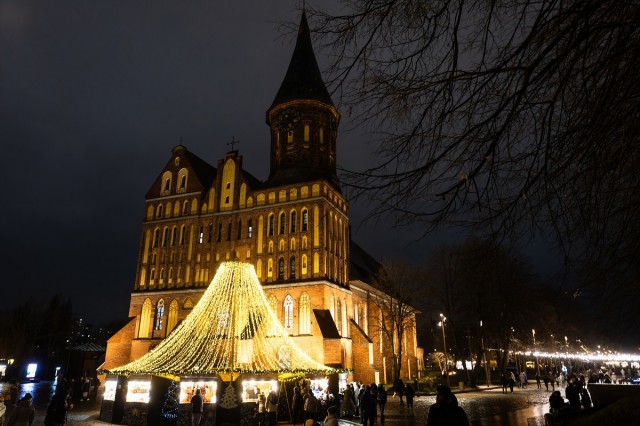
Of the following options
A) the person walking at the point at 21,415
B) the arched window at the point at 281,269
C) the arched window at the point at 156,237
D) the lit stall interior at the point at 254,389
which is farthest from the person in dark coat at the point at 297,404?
the arched window at the point at 156,237

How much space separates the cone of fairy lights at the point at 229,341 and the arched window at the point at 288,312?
12.1 m

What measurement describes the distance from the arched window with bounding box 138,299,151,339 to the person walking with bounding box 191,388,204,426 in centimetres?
2080

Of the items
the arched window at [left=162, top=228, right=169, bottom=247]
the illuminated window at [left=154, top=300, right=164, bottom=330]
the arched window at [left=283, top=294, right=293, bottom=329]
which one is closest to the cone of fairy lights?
the arched window at [left=283, top=294, right=293, bottom=329]

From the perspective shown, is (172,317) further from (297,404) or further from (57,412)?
(57,412)

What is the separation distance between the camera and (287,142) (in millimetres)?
36750

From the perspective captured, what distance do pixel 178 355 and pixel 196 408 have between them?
7.37 feet

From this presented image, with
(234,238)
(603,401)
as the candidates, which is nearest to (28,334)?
(234,238)

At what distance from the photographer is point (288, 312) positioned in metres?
30.2

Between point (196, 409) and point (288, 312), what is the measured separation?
1565cm

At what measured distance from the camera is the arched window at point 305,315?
29.1 metres

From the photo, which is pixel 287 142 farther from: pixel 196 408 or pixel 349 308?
pixel 196 408

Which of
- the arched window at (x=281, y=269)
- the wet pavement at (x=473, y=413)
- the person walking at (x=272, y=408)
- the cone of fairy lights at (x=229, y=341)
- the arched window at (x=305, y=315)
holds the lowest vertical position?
the wet pavement at (x=473, y=413)

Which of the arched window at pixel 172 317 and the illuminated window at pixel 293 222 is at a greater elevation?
the illuminated window at pixel 293 222

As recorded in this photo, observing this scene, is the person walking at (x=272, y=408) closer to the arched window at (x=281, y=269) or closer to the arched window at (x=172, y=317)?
the arched window at (x=281, y=269)
